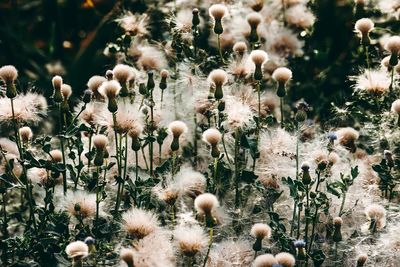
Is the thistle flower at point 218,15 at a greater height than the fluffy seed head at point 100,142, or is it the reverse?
the thistle flower at point 218,15

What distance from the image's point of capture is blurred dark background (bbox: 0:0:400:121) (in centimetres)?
359

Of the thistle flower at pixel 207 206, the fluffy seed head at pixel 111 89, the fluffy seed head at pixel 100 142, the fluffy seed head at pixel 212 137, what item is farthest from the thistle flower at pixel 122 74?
the thistle flower at pixel 207 206

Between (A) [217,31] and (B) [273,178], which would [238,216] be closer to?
(B) [273,178]

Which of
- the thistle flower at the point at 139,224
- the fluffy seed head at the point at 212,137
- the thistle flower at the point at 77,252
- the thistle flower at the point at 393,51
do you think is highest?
the thistle flower at the point at 393,51

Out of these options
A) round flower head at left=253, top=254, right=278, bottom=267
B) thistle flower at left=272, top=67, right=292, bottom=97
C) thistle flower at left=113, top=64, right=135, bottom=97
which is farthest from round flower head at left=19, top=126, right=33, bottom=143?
round flower head at left=253, top=254, right=278, bottom=267

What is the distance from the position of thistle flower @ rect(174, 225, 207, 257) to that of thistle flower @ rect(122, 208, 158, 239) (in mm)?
84

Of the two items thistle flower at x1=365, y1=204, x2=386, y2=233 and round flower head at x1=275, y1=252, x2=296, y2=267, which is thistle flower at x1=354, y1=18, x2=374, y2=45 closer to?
thistle flower at x1=365, y1=204, x2=386, y2=233

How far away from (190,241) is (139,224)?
0.58ft

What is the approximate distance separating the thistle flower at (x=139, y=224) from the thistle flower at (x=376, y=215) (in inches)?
A: 27.0

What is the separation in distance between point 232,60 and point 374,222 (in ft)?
3.07

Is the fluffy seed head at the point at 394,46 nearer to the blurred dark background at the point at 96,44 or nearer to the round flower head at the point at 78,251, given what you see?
the blurred dark background at the point at 96,44

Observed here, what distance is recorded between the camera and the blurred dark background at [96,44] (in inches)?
141

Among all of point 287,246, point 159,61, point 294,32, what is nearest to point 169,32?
point 159,61

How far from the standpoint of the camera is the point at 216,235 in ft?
8.09
